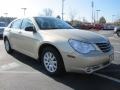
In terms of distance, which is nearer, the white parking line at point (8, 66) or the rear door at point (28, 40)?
the rear door at point (28, 40)

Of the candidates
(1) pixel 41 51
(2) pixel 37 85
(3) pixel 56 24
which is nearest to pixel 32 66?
(1) pixel 41 51

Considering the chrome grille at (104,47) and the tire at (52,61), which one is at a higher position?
→ the chrome grille at (104,47)

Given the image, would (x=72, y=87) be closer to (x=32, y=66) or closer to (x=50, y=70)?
(x=50, y=70)

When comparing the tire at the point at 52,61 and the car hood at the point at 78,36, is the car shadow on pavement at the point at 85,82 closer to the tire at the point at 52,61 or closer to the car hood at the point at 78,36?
the tire at the point at 52,61

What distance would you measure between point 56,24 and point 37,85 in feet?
8.48

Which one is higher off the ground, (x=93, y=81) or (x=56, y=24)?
(x=56, y=24)

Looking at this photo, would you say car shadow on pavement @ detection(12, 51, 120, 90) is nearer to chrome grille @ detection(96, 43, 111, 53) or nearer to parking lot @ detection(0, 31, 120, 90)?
parking lot @ detection(0, 31, 120, 90)

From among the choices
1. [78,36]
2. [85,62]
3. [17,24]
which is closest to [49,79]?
[85,62]

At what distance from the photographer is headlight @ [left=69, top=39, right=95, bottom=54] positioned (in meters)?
5.65

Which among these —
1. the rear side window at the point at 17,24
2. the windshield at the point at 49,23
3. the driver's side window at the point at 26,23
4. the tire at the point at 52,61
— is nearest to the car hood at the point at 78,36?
the tire at the point at 52,61

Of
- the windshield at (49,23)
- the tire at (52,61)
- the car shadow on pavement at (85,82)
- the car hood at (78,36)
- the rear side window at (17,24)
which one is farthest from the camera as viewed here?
the rear side window at (17,24)

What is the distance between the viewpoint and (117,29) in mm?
24641

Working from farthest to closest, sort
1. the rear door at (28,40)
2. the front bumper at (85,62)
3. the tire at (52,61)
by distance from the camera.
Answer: the rear door at (28,40) < the tire at (52,61) < the front bumper at (85,62)

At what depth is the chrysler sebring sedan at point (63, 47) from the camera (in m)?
5.64
